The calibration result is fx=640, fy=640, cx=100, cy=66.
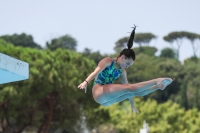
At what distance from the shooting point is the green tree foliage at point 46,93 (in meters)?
38.2

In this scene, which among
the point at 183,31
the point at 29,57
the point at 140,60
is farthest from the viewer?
the point at 183,31

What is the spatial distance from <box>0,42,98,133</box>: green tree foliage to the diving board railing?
87.0ft

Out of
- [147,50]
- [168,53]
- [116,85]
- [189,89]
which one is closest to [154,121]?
[189,89]

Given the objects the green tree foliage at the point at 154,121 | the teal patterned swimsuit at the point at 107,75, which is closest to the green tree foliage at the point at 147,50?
the green tree foliage at the point at 154,121

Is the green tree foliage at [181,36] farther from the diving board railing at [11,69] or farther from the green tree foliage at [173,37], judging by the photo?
the diving board railing at [11,69]

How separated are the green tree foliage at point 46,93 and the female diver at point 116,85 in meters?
28.3

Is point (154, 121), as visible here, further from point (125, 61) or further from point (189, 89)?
point (125, 61)

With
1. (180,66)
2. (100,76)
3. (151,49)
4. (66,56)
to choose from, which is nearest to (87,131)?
(66,56)

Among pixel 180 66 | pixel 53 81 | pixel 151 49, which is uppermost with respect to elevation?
pixel 151 49

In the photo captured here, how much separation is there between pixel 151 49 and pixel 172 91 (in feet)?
101

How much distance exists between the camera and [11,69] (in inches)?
381

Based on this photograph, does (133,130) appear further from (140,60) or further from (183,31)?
(183,31)

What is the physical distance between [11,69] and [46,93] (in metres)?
30.4

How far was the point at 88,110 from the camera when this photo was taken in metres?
43.4
